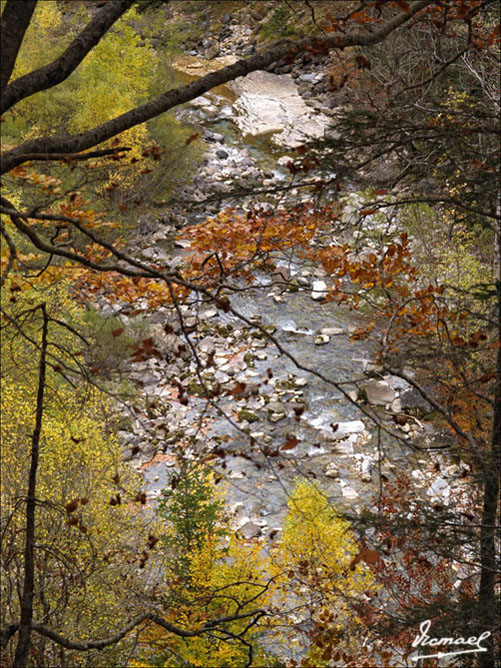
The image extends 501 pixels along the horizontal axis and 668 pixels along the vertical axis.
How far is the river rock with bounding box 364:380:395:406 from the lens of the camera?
11.9 meters

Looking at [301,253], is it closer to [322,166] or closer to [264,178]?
[264,178]

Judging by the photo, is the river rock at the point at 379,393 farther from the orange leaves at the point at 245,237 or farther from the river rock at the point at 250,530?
the river rock at the point at 250,530

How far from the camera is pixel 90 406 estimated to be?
401 inches

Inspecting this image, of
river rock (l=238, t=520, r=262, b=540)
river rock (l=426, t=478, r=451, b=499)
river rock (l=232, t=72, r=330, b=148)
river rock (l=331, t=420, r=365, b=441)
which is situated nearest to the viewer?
river rock (l=238, t=520, r=262, b=540)

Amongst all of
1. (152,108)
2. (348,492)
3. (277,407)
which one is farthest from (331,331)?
(152,108)

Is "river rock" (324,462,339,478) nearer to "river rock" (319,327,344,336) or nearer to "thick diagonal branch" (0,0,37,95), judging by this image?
"river rock" (319,327,344,336)

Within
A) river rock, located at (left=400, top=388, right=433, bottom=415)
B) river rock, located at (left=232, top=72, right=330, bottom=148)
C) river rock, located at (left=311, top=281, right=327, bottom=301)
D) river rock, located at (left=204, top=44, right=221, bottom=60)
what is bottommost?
river rock, located at (left=400, top=388, right=433, bottom=415)

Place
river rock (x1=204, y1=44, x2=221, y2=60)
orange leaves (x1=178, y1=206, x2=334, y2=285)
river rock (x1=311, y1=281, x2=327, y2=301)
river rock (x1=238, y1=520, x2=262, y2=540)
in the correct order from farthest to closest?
river rock (x1=204, y1=44, x2=221, y2=60) → river rock (x1=311, y1=281, x2=327, y2=301) → orange leaves (x1=178, y1=206, x2=334, y2=285) → river rock (x1=238, y1=520, x2=262, y2=540)

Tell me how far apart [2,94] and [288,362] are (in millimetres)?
10477

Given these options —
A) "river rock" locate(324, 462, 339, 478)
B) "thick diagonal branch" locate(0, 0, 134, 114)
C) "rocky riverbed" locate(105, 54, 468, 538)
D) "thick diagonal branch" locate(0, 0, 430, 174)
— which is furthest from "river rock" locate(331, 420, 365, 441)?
"thick diagonal branch" locate(0, 0, 134, 114)

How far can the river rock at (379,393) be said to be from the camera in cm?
1188

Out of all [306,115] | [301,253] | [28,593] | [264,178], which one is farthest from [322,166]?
[306,115]

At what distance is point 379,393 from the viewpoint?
1205 centimetres

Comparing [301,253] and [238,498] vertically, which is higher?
[301,253]
